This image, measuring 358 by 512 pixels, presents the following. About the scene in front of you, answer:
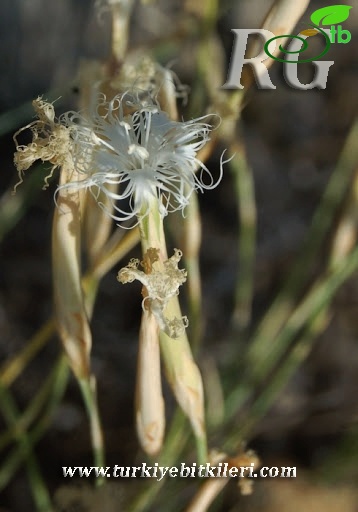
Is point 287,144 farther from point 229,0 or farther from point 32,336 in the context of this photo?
point 32,336

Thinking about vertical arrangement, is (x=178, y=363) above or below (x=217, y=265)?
below

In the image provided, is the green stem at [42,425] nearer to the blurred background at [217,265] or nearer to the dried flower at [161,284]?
the blurred background at [217,265]

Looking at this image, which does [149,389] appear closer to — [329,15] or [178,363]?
[178,363]

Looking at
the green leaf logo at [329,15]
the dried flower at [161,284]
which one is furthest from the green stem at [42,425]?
the green leaf logo at [329,15]

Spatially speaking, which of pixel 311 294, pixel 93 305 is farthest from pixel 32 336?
pixel 311 294

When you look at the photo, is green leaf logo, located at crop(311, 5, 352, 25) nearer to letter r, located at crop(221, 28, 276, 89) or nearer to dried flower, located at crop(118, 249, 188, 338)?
letter r, located at crop(221, 28, 276, 89)

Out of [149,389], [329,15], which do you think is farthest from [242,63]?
[149,389]
